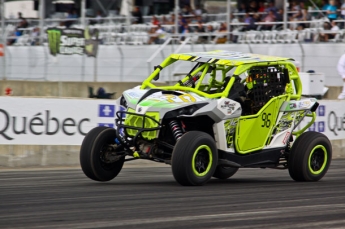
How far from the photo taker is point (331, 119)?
54.3ft

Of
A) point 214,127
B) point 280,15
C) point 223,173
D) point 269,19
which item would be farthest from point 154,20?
point 214,127

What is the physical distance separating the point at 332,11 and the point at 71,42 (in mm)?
8145

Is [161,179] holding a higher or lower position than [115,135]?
lower

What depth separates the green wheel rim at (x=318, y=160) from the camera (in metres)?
10.9

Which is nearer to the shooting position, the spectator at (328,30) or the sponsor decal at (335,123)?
the sponsor decal at (335,123)

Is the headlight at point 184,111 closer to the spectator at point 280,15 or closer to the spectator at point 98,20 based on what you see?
the spectator at point 280,15

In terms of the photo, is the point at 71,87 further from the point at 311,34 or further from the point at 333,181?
the point at 333,181

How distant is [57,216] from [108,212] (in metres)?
0.51

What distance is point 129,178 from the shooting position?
11344 mm

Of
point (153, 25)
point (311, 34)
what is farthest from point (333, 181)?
point (153, 25)

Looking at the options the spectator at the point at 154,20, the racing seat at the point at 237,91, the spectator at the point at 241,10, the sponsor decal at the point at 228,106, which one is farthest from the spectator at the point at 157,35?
the sponsor decal at the point at 228,106

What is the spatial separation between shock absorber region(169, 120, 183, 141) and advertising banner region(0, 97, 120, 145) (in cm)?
425

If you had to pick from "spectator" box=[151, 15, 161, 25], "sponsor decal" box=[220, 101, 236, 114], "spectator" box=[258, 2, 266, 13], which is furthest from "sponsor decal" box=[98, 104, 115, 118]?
"spectator" box=[151, 15, 161, 25]

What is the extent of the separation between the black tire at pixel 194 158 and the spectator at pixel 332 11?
1472 cm
